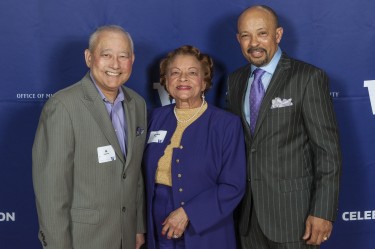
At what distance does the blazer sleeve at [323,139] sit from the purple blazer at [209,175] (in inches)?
12.6

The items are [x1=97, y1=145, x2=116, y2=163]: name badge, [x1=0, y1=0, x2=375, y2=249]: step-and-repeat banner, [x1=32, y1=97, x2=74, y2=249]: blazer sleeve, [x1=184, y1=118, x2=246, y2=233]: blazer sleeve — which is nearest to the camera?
[x1=32, y1=97, x2=74, y2=249]: blazer sleeve

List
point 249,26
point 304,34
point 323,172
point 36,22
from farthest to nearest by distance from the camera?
point 304,34
point 36,22
point 249,26
point 323,172

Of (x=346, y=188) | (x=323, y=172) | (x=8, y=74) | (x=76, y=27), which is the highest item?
(x=76, y=27)

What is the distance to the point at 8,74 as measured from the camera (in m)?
2.71

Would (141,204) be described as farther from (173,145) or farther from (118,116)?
(118,116)

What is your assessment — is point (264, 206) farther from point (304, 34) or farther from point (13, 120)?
point (13, 120)

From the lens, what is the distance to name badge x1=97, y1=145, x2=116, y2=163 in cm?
200

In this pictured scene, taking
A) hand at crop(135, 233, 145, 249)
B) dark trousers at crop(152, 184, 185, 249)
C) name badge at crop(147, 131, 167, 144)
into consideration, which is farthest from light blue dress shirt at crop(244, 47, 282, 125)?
hand at crop(135, 233, 145, 249)

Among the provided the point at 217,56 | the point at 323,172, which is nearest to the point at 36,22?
the point at 217,56

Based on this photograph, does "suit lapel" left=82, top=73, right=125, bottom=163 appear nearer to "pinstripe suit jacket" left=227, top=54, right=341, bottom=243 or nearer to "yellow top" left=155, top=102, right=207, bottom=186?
"yellow top" left=155, top=102, right=207, bottom=186

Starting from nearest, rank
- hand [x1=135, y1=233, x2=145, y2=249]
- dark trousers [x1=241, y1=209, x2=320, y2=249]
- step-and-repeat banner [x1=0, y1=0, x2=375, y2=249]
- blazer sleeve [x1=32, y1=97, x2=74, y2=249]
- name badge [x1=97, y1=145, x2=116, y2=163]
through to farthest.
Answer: blazer sleeve [x1=32, y1=97, x2=74, y2=249]
name badge [x1=97, y1=145, x2=116, y2=163]
dark trousers [x1=241, y1=209, x2=320, y2=249]
hand [x1=135, y1=233, x2=145, y2=249]
step-and-repeat banner [x1=0, y1=0, x2=375, y2=249]

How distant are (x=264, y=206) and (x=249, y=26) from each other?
84 cm

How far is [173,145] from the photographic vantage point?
2211 mm

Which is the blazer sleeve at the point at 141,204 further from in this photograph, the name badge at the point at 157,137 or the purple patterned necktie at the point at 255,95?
the purple patterned necktie at the point at 255,95
